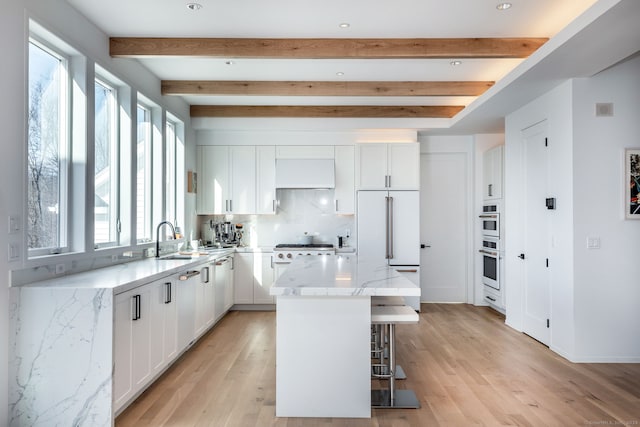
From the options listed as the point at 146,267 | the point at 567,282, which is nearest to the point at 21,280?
the point at 146,267

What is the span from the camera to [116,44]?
11.8ft

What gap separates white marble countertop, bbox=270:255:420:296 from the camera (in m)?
2.49

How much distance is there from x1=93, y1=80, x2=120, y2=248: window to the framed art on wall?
452cm

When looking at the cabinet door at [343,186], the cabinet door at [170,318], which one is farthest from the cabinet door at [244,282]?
the cabinet door at [170,318]

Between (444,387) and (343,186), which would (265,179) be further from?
(444,387)

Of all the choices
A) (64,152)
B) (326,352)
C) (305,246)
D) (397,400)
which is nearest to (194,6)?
(64,152)

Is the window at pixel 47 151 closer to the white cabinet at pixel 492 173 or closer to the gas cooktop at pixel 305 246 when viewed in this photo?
the gas cooktop at pixel 305 246

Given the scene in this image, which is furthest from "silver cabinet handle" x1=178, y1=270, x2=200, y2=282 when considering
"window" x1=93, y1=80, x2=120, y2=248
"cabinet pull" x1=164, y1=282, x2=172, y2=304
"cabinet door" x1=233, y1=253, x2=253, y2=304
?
"cabinet door" x1=233, y1=253, x2=253, y2=304

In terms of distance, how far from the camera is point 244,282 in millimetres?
5965

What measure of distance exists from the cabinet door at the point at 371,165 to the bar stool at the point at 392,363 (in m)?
3.16

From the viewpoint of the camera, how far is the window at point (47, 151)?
283 cm

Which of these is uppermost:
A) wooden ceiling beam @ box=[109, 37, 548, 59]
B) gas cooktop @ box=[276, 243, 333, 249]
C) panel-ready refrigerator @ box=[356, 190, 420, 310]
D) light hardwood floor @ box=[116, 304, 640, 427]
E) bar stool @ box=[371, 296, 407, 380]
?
wooden ceiling beam @ box=[109, 37, 548, 59]

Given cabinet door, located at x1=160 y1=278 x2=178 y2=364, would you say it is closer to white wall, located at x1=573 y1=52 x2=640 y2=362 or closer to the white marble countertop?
the white marble countertop

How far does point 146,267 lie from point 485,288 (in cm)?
475
